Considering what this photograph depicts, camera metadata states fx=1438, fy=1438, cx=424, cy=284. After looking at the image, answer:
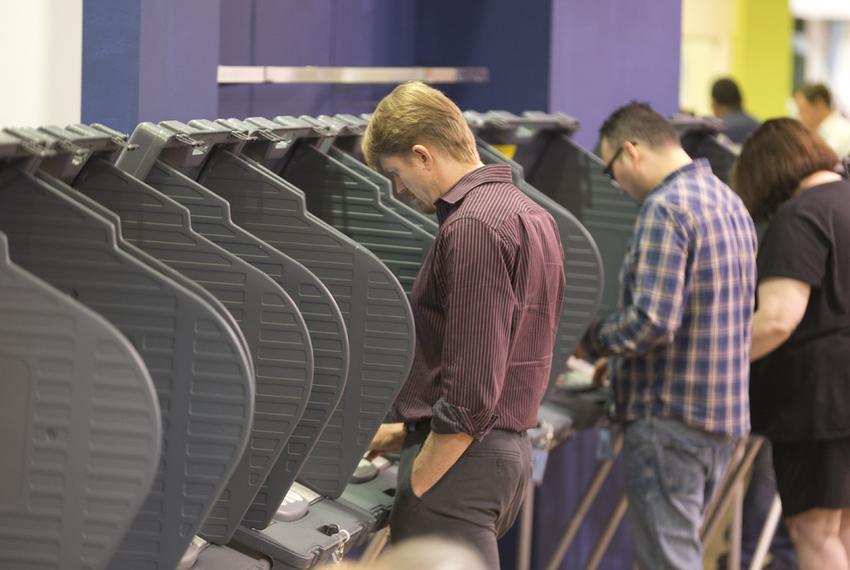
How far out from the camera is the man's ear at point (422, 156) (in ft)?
8.51

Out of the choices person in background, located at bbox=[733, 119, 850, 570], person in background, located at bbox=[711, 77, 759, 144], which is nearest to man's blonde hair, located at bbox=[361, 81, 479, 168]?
person in background, located at bbox=[733, 119, 850, 570]

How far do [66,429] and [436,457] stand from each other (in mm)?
916

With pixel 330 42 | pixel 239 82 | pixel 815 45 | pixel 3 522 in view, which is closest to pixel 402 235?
pixel 239 82

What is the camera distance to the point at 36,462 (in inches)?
74.2

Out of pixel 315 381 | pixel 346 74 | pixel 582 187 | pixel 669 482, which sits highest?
pixel 346 74

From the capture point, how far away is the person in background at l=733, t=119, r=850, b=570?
3609mm

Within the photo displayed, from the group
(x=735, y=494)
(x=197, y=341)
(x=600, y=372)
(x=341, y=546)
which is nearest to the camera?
(x=197, y=341)

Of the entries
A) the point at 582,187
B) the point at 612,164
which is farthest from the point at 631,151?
the point at 582,187

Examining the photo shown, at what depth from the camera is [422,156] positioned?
261 cm

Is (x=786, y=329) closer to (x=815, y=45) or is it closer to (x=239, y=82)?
(x=239, y=82)

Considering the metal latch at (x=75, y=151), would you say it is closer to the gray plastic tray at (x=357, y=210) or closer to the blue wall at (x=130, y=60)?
the gray plastic tray at (x=357, y=210)

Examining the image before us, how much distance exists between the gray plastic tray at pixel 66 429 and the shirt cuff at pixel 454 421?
793 mm

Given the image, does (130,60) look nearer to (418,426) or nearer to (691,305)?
(418,426)

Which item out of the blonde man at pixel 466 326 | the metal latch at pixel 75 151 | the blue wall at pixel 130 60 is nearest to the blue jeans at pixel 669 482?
the blonde man at pixel 466 326
